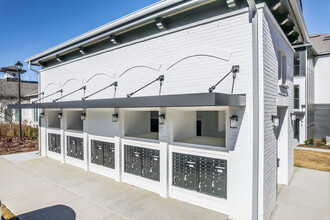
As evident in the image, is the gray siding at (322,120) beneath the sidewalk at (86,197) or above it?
above

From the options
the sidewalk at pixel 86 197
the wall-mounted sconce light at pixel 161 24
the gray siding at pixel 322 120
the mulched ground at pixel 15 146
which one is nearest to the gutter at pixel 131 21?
the wall-mounted sconce light at pixel 161 24

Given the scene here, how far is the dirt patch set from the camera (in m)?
9.81

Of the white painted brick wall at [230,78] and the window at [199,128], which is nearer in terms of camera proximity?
the white painted brick wall at [230,78]

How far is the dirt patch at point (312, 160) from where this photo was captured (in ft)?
32.2

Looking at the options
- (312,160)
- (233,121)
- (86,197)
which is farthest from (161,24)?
(312,160)

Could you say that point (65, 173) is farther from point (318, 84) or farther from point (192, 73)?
point (318, 84)

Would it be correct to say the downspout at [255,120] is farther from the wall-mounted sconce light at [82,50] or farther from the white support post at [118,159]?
the wall-mounted sconce light at [82,50]

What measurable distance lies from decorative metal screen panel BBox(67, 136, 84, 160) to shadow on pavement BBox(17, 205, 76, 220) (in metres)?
4.15

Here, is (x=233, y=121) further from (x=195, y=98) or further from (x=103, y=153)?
(x=103, y=153)

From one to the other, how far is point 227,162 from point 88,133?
6678 mm

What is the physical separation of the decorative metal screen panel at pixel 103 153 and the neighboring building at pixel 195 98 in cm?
4

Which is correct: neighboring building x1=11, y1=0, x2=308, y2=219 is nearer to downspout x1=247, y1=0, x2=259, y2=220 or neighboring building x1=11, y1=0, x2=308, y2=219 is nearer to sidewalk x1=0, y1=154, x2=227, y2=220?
downspout x1=247, y1=0, x2=259, y2=220

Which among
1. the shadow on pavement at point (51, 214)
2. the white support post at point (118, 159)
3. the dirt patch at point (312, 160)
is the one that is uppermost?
the white support post at point (118, 159)

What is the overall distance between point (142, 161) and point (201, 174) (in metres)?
2.37
